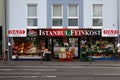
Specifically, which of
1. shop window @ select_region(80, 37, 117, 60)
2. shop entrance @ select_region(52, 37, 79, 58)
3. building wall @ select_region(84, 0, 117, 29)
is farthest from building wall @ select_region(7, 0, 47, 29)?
shop window @ select_region(80, 37, 117, 60)

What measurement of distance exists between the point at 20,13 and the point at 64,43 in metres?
4.58

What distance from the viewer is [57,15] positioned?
37156 mm

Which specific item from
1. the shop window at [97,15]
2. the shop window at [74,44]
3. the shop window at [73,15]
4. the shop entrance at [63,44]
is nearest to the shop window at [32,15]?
the shop entrance at [63,44]

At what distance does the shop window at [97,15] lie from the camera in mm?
37000

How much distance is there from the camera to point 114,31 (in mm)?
36562

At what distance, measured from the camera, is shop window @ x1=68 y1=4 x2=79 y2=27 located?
37031 millimetres

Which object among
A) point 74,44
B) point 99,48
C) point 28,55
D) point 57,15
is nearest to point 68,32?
point 74,44

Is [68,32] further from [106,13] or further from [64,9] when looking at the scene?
[106,13]

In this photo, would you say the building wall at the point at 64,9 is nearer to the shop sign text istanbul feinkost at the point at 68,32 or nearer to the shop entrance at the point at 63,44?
the shop sign text istanbul feinkost at the point at 68,32

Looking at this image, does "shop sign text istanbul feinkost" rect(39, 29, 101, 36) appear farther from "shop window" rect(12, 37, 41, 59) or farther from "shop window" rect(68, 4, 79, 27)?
"shop window" rect(12, 37, 41, 59)

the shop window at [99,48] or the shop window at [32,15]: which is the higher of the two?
the shop window at [32,15]

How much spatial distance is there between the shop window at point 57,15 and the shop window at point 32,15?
1.55m

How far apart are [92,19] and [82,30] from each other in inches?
55.2

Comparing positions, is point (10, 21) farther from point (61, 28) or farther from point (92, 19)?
point (92, 19)
